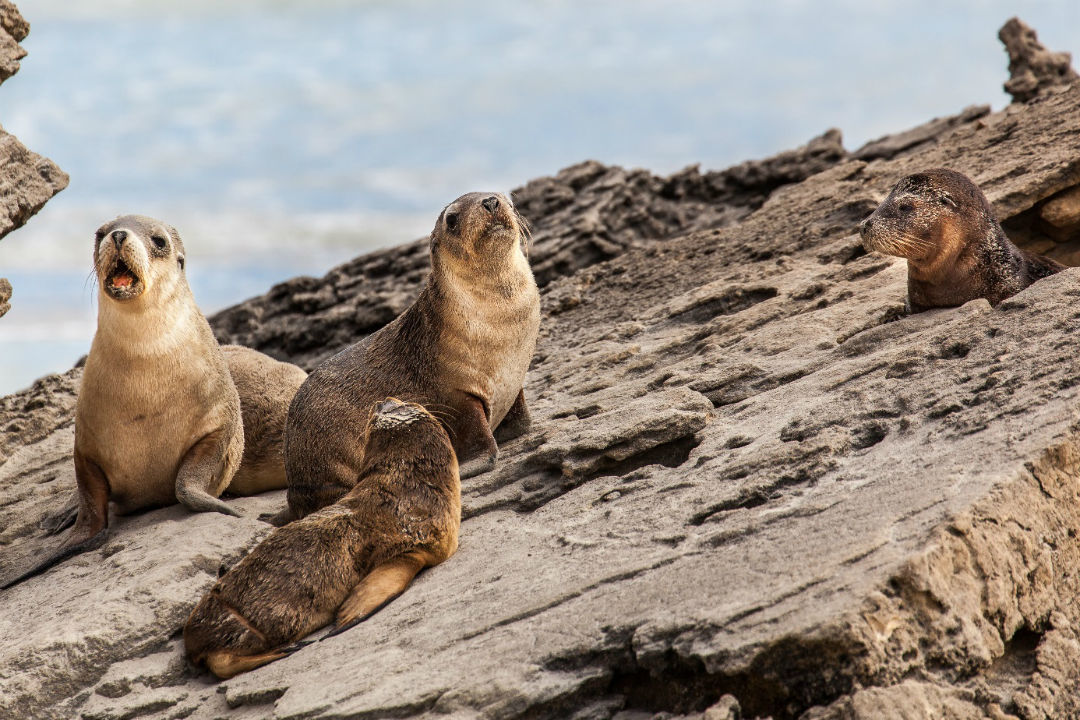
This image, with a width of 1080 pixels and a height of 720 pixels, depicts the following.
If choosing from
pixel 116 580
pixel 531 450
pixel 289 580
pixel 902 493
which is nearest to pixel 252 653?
pixel 289 580

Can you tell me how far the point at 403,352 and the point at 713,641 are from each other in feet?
14.2

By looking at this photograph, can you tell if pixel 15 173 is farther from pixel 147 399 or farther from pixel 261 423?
pixel 261 423

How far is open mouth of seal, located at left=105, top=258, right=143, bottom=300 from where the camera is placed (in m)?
7.54

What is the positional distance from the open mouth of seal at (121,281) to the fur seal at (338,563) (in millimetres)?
2415

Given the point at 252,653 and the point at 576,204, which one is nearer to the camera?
the point at 252,653

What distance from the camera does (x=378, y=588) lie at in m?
5.77

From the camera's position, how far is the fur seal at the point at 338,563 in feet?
18.4

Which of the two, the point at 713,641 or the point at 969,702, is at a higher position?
the point at 713,641

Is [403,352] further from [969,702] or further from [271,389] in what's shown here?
[969,702]

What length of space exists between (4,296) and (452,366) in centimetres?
388

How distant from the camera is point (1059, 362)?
18.5 feet

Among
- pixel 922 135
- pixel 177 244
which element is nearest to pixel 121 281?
pixel 177 244

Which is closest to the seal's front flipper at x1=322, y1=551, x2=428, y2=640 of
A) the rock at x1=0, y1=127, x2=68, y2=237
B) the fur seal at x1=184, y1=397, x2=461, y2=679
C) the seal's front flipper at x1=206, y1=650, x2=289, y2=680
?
the fur seal at x1=184, y1=397, x2=461, y2=679

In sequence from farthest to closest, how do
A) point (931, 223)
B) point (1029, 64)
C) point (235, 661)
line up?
point (1029, 64)
point (931, 223)
point (235, 661)
